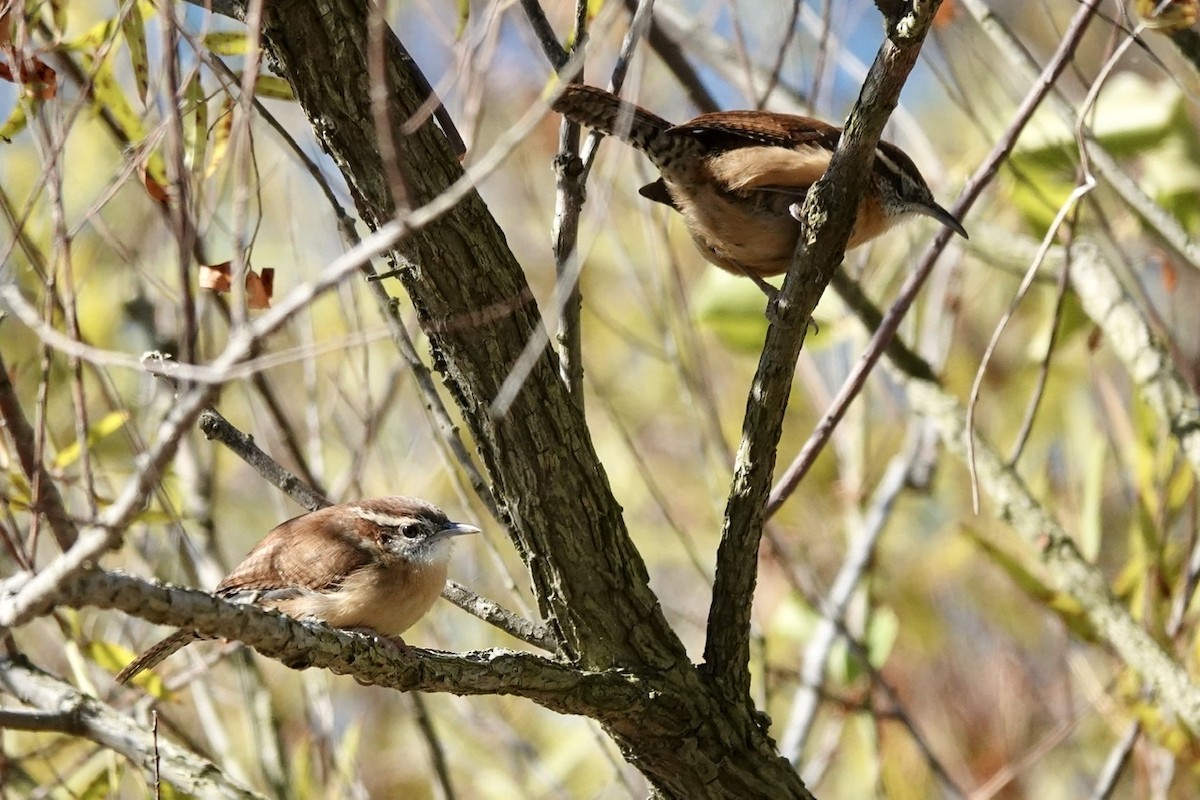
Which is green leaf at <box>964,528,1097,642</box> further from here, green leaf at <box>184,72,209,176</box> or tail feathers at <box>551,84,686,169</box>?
green leaf at <box>184,72,209,176</box>

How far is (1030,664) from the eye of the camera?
23.1 ft

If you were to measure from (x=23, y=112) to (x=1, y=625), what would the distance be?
69.2 inches

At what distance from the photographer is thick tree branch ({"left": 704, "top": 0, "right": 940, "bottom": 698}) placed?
2.34m

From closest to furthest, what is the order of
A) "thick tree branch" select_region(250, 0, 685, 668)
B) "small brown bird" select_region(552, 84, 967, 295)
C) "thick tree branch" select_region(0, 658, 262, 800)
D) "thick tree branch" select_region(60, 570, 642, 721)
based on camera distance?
"thick tree branch" select_region(60, 570, 642, 721) < "thick tree branch" select_region(250, 0, 685, 668) < "thick tree branch" select_region(0, 658, 262, 800) < "small brown bird" select_region(552, 84, 967, 295)

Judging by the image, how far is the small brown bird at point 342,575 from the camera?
10.9ft

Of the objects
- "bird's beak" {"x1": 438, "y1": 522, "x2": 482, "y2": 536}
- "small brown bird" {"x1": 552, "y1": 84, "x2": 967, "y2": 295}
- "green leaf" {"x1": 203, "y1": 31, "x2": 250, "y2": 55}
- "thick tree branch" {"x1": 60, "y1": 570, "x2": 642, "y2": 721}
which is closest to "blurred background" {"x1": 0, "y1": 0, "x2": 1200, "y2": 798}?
"green leaf" {"x1": 203, "y1": 31, "x2": 250, "y2": 55}

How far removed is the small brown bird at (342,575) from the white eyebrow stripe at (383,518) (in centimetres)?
1

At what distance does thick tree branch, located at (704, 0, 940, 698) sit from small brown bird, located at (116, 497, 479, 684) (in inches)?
38.4

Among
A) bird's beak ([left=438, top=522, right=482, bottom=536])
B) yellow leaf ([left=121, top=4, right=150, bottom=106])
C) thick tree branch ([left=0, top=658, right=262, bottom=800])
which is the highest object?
yellow leaf ([left=121, top=4, right=150, bottom=106])

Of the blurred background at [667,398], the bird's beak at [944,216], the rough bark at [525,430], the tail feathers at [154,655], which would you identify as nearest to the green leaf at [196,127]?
the blurred background at [667,398]

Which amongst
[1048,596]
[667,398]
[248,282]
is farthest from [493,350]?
[667,398]

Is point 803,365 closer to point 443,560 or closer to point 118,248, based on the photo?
A: point 443,560

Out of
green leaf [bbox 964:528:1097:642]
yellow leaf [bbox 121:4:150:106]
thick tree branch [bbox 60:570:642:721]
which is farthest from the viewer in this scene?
green leaf [bbox 964:528:1097:642]

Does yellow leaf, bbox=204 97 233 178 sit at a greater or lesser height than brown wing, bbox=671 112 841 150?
lesser
